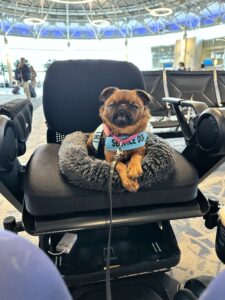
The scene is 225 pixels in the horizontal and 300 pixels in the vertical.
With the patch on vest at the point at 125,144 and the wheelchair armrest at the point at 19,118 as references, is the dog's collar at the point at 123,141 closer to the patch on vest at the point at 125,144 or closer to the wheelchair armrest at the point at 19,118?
the patch on vest at the point at 125,144

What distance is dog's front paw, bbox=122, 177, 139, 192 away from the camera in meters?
0.77

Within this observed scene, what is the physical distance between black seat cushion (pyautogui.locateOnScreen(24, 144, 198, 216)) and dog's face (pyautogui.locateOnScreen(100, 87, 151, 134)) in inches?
11.2

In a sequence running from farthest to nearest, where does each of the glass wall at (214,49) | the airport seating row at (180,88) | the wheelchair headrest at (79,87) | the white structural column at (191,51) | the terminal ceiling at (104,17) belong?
the white structural column at (191,51) → the glass wall at (214,49) → the terminal ceiling at (104,17) → the airport seating row at (180,88) → the wheelchair headrest at (79,87)

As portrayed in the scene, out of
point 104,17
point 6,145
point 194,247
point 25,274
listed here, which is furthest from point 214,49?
point 25,274

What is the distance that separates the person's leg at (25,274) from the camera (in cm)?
31

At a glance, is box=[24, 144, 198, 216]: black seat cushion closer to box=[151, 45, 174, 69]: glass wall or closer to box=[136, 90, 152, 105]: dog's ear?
box=[136, 90, 152, 105]: dog's ear

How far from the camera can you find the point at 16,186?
93 centimetres

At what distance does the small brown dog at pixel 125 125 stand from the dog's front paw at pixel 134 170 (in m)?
0.02

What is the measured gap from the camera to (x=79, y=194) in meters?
0.77

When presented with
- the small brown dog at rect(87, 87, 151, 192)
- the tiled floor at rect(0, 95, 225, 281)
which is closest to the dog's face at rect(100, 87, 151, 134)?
the small brown dog at rect(87, 87, 151, 192)

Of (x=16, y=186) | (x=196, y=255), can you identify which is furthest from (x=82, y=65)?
(x=196, y=255)

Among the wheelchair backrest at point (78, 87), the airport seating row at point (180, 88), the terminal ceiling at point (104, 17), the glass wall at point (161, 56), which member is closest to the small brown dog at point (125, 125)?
the wheelchair backrest at point (78, 87)

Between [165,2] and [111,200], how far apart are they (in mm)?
13946

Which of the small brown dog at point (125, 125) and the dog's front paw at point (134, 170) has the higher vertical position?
the small brown dog at point (125, 125)
